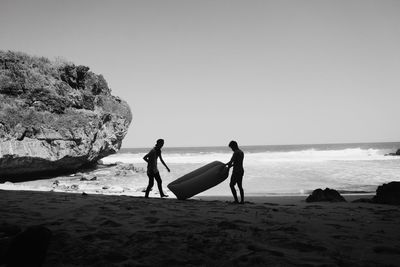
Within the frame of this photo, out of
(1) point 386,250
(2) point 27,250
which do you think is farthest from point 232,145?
(2) point 27,250

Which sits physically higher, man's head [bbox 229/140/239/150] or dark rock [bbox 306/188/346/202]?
man's head [bbox 229/140/239/150]

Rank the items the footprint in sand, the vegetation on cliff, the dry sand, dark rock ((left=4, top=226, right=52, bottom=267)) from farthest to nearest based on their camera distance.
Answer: the vegetation on cliff < the footprint in sand < the dry sand < dark rock ((left=4, top=226, right=52, bottom=267))

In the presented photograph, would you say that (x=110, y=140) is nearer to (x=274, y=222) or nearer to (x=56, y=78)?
(x=56, y=78)

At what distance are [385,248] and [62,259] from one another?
325cm

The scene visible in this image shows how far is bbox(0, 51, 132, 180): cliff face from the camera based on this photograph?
11.4 metres

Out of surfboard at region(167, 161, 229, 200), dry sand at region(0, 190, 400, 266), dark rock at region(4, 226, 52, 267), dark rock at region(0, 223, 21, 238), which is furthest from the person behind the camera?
surfboard at region(167, 161, 229, 200)

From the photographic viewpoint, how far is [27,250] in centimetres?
233

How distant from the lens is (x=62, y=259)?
8.59ft

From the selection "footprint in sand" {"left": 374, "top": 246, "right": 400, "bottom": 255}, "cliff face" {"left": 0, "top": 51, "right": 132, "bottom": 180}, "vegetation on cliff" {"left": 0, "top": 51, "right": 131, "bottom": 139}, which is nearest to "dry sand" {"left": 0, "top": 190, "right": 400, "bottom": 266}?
"footprint in sand" {"left": 374, "top": 246, "right": 400, "bottom": 255}

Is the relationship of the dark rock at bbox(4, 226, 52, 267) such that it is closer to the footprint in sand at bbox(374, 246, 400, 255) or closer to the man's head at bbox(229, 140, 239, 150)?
the footprint in sand at bbox(374, 246, 400, 255)

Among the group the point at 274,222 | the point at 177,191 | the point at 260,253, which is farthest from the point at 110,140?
the point at 260,253

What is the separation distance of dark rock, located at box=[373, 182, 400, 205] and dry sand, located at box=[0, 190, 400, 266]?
1886 millimetres

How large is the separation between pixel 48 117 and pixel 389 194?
13.0 m

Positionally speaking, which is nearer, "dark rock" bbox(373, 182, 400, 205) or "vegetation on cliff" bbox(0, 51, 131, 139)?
"dark rock" bbox(373, 182, 400, 205)
